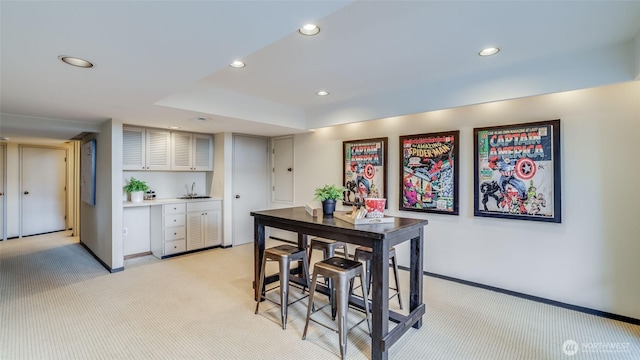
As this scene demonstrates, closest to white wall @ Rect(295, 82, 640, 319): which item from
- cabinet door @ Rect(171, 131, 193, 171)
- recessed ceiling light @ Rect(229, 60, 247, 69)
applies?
recessed ceiling light @ Rect(229, 60, 247, 69)

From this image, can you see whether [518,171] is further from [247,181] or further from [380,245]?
[247,181]

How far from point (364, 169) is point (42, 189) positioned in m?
6.80

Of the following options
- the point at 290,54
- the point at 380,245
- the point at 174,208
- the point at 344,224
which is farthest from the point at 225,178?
the point at 380,245

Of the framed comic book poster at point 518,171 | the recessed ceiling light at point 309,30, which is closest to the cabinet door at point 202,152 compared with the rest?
the recessed ceiling light at point 309,30

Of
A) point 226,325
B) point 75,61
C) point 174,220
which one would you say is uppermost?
point 75,61

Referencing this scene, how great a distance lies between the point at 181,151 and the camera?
4969 millimetres

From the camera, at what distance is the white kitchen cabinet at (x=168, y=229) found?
455 cm

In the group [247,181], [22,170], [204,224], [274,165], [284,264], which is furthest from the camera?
[22,170]

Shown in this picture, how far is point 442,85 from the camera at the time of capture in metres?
3.25

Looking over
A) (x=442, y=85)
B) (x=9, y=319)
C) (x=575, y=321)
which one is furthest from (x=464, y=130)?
(x=9, y=319)

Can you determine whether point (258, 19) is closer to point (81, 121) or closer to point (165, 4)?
point (165, 4)

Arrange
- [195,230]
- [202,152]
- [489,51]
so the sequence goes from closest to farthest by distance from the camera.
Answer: [489,51]
[195,230]
[202,152]

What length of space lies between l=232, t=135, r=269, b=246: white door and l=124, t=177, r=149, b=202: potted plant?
54.6 inches

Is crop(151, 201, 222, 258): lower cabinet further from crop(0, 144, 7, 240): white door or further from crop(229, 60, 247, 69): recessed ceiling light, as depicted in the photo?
crop(0, 144, 7, 240): white door
